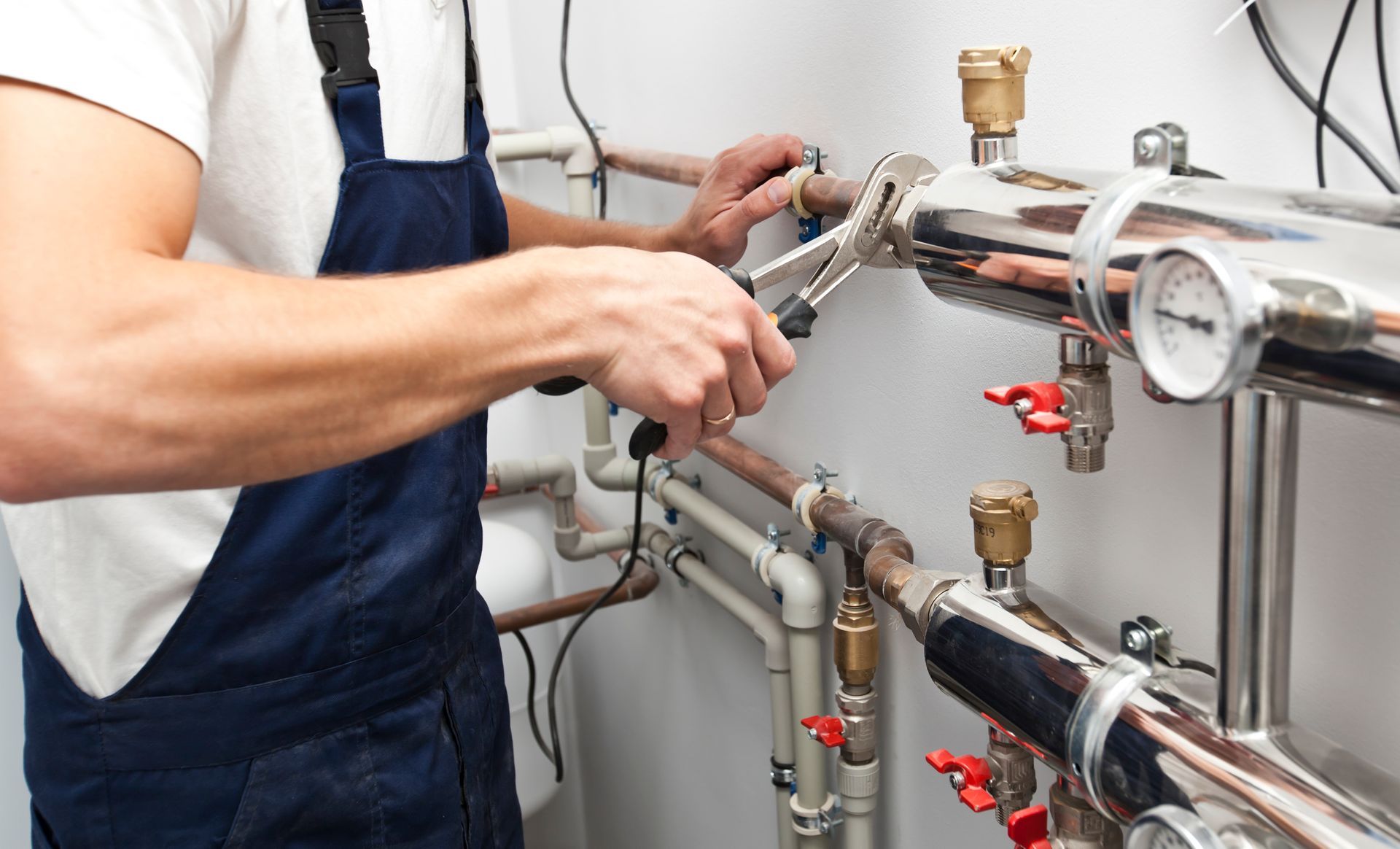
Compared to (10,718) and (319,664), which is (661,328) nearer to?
(319,664)

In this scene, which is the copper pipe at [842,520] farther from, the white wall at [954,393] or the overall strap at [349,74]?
the overall strap at [349,74]

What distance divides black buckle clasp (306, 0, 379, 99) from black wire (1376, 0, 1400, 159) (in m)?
0.53

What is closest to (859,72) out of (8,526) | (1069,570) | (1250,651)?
(1069,570)

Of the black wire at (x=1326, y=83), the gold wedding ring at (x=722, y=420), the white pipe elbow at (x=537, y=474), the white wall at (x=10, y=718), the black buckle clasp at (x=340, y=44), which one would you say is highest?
the black buckle clasp at (x=340, y=44)

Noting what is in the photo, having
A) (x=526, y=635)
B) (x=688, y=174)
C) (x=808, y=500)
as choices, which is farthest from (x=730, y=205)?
(x=526, y=635)

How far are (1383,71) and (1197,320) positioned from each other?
17cm

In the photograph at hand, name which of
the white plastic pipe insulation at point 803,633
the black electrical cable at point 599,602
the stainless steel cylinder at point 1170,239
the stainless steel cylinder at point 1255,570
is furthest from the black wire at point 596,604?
the stainless steel cylinder at point 1255,570

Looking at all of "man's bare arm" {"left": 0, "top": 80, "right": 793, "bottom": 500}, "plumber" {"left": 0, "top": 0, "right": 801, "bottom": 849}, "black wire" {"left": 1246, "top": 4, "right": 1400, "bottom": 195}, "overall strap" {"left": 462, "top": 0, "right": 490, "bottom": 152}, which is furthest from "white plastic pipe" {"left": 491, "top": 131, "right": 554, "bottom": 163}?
"black wire" {"left": 1246, "top": 4, "right": 1400, "bottom": 195}

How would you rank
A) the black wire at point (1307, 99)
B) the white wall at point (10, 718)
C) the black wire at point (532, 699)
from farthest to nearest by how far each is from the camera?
1. the black wire at point (532, 699)
2. the white wall at point (10, 718)
3. the black wire at point (1307, 99)

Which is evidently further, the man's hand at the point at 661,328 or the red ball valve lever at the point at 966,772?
the red ball valve lever at the point at 966,772

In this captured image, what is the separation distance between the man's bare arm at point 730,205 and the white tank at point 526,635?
0.55 metres

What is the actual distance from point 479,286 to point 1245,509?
347 mm

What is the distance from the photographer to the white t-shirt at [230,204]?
66 cm

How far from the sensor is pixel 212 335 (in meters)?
0.48
